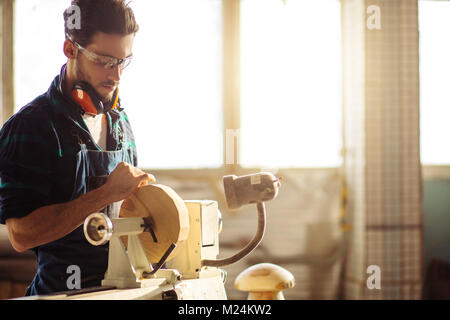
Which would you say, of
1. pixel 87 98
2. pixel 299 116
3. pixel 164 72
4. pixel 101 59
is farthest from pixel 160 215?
pixel 299 116

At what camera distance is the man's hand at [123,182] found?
5.39ft

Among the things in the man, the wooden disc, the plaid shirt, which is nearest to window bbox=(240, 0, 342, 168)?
the man

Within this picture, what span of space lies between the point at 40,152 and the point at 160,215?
1.65ft

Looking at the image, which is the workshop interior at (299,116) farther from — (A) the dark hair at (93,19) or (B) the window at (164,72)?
(A) the dark hair at (93,19)

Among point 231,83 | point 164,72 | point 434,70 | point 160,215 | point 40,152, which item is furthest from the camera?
point 434,70

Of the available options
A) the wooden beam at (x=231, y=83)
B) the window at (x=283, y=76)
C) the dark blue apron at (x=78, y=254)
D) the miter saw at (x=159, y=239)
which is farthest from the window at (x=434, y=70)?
the dark blue apron at (x=78, y=254)

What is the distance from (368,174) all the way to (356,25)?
135 centimetres

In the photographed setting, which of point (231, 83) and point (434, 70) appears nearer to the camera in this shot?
point (231, 83)

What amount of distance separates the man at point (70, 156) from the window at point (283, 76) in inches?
107

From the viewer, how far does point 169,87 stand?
4.48 meters

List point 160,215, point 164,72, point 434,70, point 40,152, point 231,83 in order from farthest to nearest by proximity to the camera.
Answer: point 434,70 → point 231,83 → point 164,72 → point 40,152 → point 160,215

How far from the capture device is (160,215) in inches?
64.3

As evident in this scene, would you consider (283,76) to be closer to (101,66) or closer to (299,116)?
(299,116)

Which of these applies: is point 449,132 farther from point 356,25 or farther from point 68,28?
point 68,28
